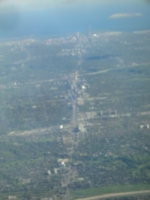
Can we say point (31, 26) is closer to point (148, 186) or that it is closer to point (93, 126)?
point (93, 126)

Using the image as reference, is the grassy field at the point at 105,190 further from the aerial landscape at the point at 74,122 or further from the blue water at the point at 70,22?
the blue water at the point at 70,22

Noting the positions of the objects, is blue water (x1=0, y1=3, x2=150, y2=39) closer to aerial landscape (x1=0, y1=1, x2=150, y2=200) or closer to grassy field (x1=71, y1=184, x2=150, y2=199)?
aerial landscape (x1=0, y1=1, x2=150, y2=200)

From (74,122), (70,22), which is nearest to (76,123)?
(74,122)

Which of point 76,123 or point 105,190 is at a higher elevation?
point 76,123

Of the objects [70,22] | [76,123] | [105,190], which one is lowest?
[105,190]

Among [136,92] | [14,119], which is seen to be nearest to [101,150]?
[14,119]

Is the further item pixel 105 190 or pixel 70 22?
pixel 70 22

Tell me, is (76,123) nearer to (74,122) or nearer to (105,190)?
(74,122)
